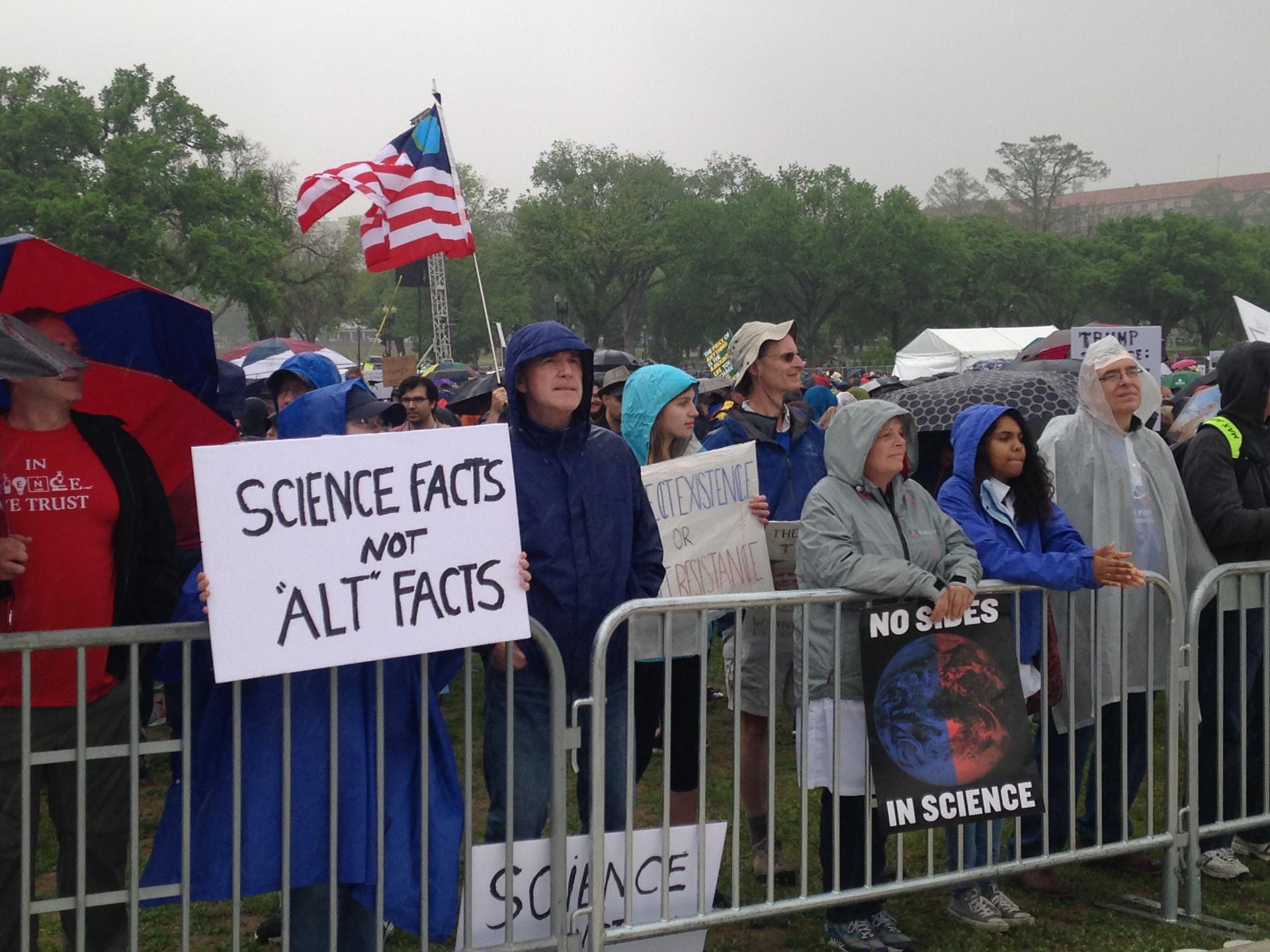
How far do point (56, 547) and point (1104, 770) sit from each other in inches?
159

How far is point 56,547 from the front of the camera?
344 cm

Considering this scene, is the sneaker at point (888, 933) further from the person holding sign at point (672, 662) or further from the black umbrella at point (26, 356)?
the black umbrella at point (26, 356)

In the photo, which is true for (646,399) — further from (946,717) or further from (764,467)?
(946,717)

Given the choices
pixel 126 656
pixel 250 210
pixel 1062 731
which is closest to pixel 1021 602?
pixel 1062 731

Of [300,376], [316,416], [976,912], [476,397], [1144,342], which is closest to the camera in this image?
[316,416]

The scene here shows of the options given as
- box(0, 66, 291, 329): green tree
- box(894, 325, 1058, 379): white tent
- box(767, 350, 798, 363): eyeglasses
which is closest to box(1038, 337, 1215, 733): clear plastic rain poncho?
box(767, 350, 798, 363): eyeglasses

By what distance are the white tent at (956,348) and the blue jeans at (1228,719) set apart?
32.9m

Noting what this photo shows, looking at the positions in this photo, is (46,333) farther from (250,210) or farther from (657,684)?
(250,210)

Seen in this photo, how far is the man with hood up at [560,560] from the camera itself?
12.6 feet

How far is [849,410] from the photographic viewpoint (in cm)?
445

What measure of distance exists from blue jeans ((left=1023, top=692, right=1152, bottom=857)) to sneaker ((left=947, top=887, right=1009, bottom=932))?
28 centimetres

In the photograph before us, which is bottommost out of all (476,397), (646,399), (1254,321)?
(646,399)

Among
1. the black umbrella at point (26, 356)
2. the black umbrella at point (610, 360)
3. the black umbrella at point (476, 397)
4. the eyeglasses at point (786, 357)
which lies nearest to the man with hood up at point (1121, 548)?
Result: the eyeglasses at point (786, 357)

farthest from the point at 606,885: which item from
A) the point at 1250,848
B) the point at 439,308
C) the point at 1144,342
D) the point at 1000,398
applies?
the point at 439,308
